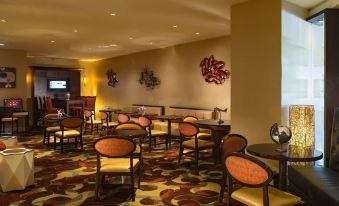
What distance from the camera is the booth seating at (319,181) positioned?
273 centimetres

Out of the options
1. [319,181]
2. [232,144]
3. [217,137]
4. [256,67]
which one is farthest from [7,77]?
[319,181]

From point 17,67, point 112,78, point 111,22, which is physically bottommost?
point 112,78

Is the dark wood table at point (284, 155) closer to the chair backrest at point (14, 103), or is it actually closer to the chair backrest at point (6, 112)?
the chair backrest at point (6, 112)

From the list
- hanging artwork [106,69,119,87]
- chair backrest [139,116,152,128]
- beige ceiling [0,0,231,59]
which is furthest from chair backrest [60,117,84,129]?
hanging artwork [106,69,119,87]

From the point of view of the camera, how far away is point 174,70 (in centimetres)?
938

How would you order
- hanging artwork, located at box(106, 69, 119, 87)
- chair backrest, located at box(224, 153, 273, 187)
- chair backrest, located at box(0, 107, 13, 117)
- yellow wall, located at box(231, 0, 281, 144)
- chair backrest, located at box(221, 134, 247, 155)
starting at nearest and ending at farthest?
chair backrest, located at box(224, 153, 273, 187) < chair backrest, located at box(221, 134, 247, 155) < yellow wall, located at box(231, 0, 281, 144) < chair backrest, located at box(0, 107, 13, 117) < hanging artwork, located at box(106, 69, 119, 87)

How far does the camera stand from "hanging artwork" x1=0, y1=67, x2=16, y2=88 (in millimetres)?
10170

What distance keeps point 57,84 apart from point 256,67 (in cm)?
1280

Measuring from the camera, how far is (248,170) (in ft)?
8.50

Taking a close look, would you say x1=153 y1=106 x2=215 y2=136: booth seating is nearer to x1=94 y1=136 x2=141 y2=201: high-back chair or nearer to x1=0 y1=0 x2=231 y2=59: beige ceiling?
x1=0 y1=0 x2=231 y2=59: beige ceiling

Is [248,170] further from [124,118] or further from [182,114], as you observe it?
[182,114]

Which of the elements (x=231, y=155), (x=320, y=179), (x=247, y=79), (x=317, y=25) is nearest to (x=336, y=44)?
(x=317, y=25)

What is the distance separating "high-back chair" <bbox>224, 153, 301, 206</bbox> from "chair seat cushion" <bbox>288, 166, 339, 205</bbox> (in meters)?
0.27

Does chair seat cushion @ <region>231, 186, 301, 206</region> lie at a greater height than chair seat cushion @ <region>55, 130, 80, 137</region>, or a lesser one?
lesser
